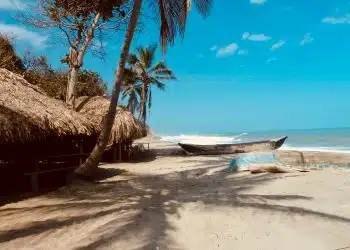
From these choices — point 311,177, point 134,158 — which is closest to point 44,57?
point 134,158

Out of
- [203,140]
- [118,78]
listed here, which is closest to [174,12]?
[118,78]

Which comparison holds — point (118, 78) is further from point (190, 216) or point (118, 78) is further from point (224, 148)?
point (224, 148)

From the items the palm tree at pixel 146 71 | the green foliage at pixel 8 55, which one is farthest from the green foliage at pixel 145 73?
the green foliage at pixel 8 55

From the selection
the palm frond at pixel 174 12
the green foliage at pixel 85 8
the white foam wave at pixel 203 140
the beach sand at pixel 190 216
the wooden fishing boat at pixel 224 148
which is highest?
the green foliage at pixel 85 8

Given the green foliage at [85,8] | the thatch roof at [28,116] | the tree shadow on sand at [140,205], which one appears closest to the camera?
the tree shadow on sand at [140,205]

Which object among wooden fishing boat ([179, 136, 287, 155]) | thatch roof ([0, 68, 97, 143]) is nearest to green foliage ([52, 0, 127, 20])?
thatch roof ([0, 68, 97, 143])

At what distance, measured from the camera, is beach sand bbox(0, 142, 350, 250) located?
11.6 ft

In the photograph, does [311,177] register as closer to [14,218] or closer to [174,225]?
[174,225]

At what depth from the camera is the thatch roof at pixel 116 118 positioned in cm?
1104

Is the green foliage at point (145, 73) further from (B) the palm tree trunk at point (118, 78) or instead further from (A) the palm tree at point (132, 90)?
(B) the palm tree trunk at point (118, 78)

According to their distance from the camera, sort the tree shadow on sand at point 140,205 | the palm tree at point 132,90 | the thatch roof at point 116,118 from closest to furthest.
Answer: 1. the tree shadow on sand at point 140,205
2. the thatch roof at point 116,118
3. the palm tree at point 132,90

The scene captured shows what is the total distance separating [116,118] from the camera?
37.0ft

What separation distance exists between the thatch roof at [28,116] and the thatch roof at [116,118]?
299cm

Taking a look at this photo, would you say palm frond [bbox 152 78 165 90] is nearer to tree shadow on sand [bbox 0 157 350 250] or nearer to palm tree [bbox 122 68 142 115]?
palm tree [bbox 122 68 142 115]
